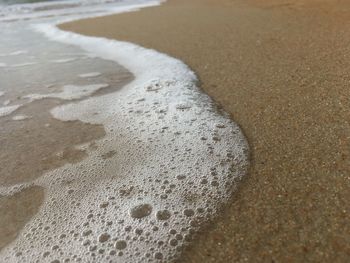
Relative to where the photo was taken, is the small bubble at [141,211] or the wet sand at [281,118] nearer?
the wet sand at [281,118]

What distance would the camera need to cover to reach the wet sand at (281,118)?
4.02ft

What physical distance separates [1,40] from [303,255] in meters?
4.46

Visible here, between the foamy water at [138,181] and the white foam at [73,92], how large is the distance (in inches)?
0.8

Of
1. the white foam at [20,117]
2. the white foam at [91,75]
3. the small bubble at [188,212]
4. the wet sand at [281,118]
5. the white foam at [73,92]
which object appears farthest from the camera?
the white foam at [91,75]

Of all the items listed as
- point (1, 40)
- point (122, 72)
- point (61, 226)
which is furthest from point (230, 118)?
point (1, 40)

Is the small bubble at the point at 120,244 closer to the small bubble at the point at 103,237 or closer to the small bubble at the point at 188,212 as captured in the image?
the small bubble at the point at 103,237

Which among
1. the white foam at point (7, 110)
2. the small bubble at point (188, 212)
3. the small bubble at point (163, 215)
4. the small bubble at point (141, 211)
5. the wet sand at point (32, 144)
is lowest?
the white foam at point (7, 110)

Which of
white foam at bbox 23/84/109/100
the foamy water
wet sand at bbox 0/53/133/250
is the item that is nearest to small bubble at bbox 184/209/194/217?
the foamy water

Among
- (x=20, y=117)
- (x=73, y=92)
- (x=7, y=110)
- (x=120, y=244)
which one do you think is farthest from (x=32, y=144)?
(x=120, y=244)

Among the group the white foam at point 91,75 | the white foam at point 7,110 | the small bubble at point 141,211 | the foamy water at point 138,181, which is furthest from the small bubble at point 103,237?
the white foam at point 91,75

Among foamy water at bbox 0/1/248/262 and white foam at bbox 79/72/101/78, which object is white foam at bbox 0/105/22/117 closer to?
foamy water at bbox 0/1/248/262

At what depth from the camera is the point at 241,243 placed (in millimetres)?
1225

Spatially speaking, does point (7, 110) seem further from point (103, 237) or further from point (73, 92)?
point (103, 237)

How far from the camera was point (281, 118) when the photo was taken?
193 centimetres
